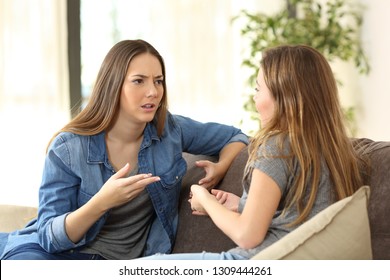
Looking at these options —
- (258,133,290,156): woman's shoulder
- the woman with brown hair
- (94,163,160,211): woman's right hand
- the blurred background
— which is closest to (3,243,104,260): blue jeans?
the woman with brown hair

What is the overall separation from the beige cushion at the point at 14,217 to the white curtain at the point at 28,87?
95.4 inches

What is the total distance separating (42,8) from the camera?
5051 mm

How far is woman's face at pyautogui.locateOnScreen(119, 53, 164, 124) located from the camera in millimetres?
2139

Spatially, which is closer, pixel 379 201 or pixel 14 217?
pixel 379 201

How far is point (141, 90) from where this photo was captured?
2145mm

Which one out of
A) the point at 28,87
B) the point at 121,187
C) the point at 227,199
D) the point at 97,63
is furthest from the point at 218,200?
the point at 97,63

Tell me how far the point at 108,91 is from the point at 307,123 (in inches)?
27.5

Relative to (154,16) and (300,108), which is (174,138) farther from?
(154,16)

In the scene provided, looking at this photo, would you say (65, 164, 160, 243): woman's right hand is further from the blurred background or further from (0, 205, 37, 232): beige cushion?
the blurred background

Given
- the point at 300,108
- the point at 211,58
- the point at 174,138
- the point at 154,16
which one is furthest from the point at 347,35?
the point at 300,108

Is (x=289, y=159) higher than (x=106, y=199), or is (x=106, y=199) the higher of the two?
(x=289, y=159)

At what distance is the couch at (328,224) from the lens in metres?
1.44

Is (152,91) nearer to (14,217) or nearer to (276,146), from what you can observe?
(276,146)

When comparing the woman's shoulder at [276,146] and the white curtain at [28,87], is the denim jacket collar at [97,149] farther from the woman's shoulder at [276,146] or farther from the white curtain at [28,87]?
the white curtain at [28,87]
